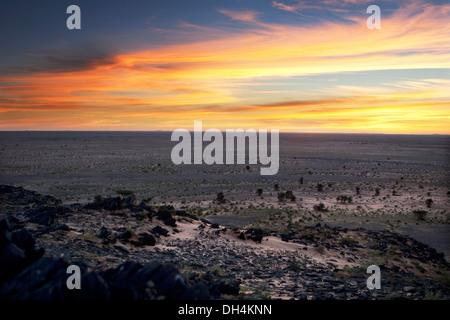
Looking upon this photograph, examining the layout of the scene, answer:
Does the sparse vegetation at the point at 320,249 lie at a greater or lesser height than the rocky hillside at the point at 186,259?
lesser

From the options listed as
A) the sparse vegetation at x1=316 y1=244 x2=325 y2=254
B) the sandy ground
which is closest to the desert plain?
the sparse vegetation at x1=316 y1=244 x2=325 y2=254

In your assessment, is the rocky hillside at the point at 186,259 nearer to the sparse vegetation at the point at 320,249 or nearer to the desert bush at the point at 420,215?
the sparse vegetation at the point at 320,249

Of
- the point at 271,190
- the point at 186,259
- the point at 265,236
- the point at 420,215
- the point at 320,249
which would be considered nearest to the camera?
the point at 186,259

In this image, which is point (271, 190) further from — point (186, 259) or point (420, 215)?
point (186, 259)

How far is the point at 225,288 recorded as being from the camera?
37.3ft

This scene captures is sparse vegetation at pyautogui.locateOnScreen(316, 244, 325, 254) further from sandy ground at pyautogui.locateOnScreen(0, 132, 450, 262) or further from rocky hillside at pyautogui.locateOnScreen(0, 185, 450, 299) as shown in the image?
sandy ground at pyautogui.locateOnScreen(0, 132, 450, 262)

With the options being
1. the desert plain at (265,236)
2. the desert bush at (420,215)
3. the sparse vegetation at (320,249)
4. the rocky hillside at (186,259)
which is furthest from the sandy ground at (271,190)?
the sparse vegetation at (320,249)

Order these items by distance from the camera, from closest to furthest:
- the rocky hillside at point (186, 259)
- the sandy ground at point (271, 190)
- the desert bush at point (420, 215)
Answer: the rocky hillside at point (186, 259)
the sandy ground at point (271, 190)
the desert bush at point (420, 215)

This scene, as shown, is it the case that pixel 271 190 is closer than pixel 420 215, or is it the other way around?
pixel 420 215

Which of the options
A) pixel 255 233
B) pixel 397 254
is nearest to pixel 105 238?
pixel 255 233

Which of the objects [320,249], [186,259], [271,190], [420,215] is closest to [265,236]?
[320,249]

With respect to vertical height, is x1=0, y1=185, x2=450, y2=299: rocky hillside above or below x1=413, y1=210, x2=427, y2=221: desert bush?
above

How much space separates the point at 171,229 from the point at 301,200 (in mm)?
21888

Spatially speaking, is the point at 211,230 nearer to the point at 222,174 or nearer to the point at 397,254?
the point at 397,254
